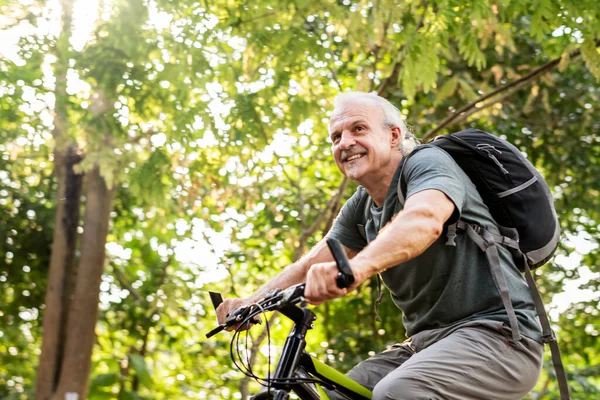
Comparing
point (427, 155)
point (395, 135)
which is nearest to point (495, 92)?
point (395, 135)

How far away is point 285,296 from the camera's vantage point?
251 cm

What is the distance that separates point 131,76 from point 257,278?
13.9 ft

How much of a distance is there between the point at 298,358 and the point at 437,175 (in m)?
0.74

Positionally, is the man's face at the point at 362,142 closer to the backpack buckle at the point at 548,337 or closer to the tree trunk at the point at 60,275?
the backpack buckle at the point at 548,337

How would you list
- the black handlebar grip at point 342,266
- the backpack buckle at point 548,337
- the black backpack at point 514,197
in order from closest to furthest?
the black handlebar grip at point 342,266 < the backpack buckle at point 548,337 < the black backpack at point 514,197

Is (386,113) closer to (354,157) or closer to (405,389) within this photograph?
(354,157)

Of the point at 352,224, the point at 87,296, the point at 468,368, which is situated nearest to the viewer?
the point at 468,368

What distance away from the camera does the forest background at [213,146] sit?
6984 mm

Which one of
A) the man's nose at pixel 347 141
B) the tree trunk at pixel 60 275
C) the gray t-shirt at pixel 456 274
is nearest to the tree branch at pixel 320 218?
the tree trunk at pixel 60 275

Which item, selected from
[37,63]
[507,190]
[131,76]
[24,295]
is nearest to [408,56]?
[131,76]

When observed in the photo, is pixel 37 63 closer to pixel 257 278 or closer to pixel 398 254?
pixel 257 278

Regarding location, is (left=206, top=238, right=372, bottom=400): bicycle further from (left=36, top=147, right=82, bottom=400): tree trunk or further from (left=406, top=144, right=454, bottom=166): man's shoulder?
(left=36, top=147, right=82, bottom=400): tree trunk

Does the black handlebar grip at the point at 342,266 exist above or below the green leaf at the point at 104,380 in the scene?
below

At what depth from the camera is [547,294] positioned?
9562mm
